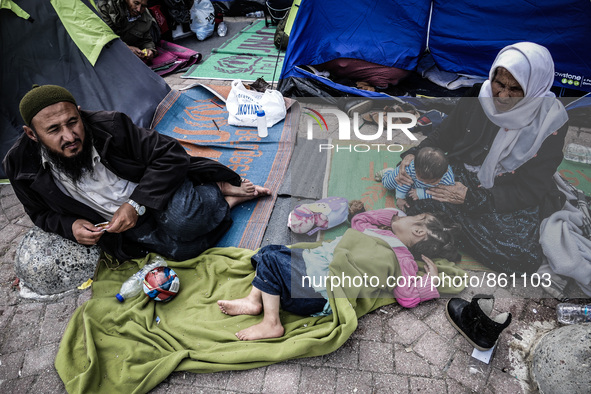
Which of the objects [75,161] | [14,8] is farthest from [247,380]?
[14,8]

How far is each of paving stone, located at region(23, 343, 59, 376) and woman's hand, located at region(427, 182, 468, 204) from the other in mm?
2223

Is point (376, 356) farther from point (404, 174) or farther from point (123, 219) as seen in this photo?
point (123, 219)

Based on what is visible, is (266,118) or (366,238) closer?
(366,238)

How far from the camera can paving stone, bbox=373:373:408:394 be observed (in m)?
1.92

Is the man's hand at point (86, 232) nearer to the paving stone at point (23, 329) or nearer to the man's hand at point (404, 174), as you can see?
the paving stone at point (23, 329)

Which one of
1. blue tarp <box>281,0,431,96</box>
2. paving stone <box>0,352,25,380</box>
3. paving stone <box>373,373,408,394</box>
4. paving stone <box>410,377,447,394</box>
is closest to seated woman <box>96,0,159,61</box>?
blue tarp <box>281,0,431,96</box>

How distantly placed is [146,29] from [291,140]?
10.3 feet

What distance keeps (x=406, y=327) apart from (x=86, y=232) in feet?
6.45

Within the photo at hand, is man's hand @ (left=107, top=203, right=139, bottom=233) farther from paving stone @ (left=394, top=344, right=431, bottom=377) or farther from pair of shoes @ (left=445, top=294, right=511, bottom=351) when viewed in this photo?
pair of shoes @ (left=445, top=294, right=511, bottom=351)

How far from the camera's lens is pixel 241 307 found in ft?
7.44

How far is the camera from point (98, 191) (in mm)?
2484

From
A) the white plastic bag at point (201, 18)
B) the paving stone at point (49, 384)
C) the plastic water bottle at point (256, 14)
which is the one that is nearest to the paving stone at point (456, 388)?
the paving stone at point (49, 384)

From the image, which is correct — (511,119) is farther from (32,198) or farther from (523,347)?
(32,198)

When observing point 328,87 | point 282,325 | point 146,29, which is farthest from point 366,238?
point 146,29
